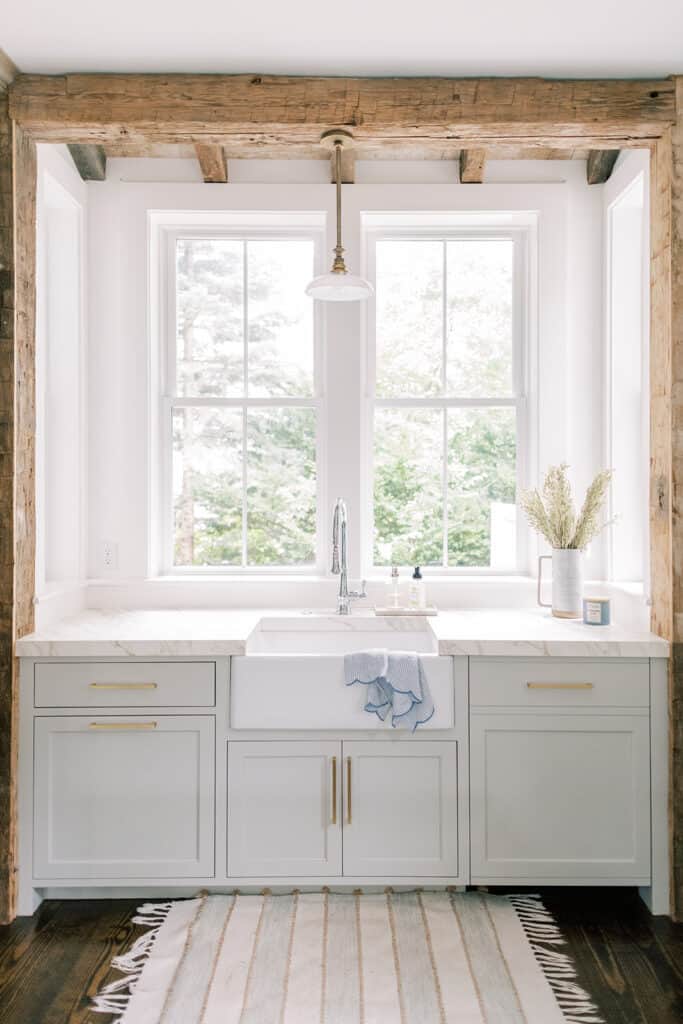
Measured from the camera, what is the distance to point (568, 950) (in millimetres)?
2389

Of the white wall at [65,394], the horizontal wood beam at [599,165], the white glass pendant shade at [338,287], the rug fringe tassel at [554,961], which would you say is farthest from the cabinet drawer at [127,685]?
the horizontal wood beam at [599,165]

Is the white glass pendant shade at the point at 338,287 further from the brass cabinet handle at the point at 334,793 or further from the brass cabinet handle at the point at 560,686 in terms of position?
the brass cabinet handle at the point at 334,793

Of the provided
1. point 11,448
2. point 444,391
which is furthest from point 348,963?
point 444,391

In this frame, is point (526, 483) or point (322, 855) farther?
point (526, 483)

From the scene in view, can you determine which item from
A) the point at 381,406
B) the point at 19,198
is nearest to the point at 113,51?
the point at 19,198

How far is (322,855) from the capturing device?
2.63 metres

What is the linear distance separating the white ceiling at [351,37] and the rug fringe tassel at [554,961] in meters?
2.77

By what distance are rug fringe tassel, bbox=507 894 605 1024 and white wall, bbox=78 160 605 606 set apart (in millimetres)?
1196

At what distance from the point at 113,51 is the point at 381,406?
1.66 metres

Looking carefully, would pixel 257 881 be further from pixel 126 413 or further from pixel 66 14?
pixel 66 14

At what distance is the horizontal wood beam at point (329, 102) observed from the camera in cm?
261

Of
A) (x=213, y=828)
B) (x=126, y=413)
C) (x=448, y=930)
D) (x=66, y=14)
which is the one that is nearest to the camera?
(x=66, y=14)

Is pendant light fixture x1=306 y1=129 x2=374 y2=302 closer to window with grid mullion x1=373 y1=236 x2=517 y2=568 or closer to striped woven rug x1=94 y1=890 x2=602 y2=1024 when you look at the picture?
window with grid mullion x1=373 y1=236 x2=517 y2=568

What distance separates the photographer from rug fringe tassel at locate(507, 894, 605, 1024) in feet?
6.84
